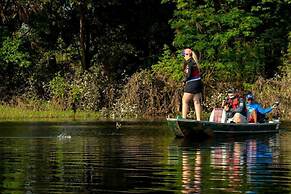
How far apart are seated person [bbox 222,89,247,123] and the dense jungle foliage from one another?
40.5 feet

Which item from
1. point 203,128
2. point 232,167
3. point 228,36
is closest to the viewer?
point 232,167

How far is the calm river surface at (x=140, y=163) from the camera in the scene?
13039mm

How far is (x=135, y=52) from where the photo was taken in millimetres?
47531

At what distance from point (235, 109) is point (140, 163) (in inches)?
392

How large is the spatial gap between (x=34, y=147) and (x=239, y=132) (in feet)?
23.5

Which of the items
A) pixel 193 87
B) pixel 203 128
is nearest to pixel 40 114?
pixel 193 87

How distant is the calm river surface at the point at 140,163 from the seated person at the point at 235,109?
78cm

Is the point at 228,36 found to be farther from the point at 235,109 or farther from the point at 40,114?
the point at 235,109

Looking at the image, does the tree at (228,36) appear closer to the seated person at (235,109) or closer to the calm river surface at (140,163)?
the seated person at (235,109)

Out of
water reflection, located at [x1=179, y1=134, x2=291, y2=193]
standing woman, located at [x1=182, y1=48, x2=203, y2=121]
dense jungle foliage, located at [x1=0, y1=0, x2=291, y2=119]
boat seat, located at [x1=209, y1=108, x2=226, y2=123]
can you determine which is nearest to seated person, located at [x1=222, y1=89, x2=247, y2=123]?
boat seat, located at [x1=209, y1=108, x2=226, y2=123]

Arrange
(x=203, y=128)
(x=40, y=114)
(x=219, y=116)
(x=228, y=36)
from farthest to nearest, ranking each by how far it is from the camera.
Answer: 1. (x=228, y=36)
2. (x=40, y=114)
3. (x=219, y=116)
4. (x=203, y=128)

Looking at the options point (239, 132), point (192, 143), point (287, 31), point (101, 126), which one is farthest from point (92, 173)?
point (287, 31)

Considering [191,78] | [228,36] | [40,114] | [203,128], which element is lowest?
[203,128]

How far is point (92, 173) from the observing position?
48.6 feet
